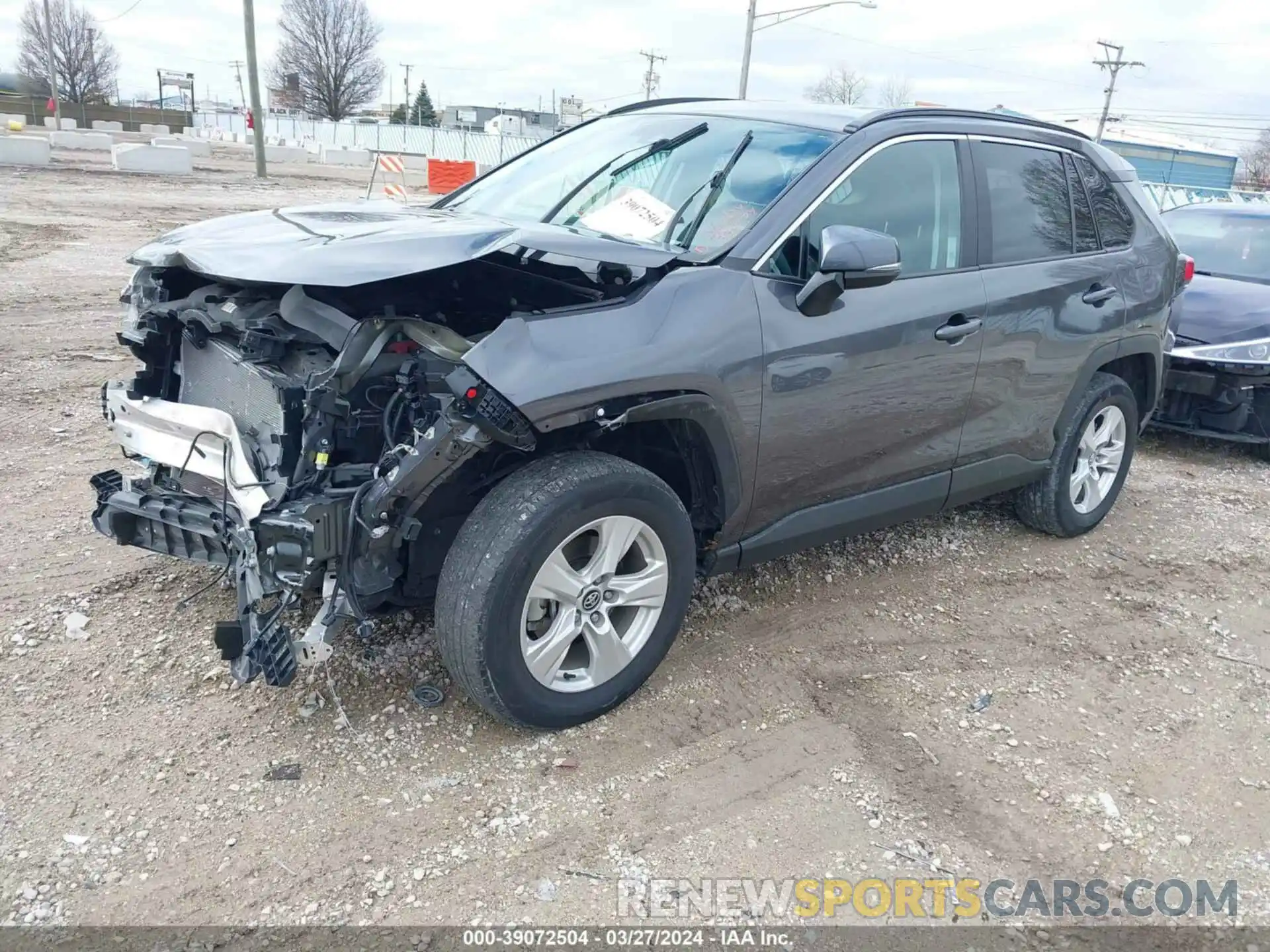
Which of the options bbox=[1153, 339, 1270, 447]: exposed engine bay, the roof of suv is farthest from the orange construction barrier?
the roof of suv

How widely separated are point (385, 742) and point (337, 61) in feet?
256

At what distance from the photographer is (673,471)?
11.4ft

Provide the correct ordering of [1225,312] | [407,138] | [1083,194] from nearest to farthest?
[1083,194] → [1225,312] → [407,138]

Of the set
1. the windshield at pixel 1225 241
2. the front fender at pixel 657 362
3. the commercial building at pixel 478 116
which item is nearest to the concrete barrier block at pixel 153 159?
the windshield at pixel 1225 241

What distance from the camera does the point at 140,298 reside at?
3713 mm

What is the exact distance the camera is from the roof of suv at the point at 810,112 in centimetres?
371

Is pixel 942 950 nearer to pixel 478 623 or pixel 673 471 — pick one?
pixel 478 623

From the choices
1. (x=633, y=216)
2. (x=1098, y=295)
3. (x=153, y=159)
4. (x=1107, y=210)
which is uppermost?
(x=1107, y=210)

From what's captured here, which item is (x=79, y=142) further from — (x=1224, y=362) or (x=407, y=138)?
(x=1224, y=362)

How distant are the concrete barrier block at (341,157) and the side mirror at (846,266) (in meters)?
40.3

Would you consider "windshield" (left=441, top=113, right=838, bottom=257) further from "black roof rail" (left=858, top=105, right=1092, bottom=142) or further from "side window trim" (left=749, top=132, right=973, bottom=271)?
"black roof rail" (left=858, top=105, right=1092, bottom=142)

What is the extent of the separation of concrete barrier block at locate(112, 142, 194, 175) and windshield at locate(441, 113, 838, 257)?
87.4 ft

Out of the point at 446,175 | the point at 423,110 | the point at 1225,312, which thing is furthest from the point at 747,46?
the point at 423,110

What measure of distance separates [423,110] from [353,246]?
88135mm
